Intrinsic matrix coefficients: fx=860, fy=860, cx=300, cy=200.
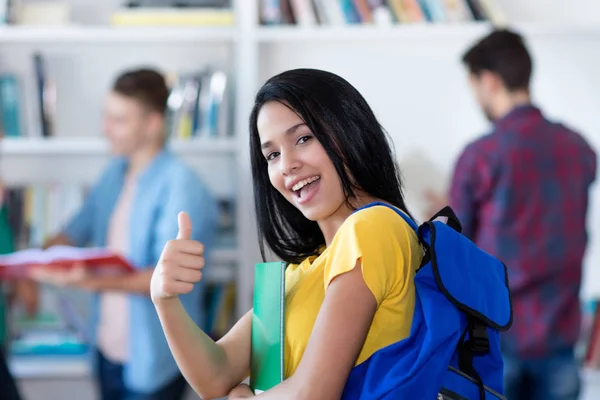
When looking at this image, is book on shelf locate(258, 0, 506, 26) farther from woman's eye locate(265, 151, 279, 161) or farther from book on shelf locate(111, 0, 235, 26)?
woman's eye locate(265, 151, 279, 161)

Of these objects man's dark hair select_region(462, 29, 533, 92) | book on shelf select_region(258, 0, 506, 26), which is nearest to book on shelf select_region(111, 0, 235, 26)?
book on shelf select_region(258, 0, 506, 26)

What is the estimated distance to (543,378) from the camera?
239cm

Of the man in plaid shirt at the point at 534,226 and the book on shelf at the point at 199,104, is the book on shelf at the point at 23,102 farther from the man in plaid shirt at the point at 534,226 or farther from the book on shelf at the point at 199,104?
the man in plaid shirt at the point at 534,226

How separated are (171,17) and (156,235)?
101 centimetres

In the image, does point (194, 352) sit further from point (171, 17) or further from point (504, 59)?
point (171, 17)

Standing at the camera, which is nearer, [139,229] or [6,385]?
[6,385]

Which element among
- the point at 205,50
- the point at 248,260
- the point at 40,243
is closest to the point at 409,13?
the point at 205,50

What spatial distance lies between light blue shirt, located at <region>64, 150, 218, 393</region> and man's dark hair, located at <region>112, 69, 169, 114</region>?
17 centimetres

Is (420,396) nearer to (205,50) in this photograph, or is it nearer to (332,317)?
(332,317)

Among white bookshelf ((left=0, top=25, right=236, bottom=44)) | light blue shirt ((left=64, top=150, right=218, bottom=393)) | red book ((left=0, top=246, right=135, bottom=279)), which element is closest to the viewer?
red book ((left=0, top=246, right=135, bottom=279))

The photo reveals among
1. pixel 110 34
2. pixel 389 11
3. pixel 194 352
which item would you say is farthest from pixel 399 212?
pixel 110 34

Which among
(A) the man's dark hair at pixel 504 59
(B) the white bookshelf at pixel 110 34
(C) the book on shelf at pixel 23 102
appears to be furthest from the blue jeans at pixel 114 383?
(A) the man's dark hair at pixel 504 59

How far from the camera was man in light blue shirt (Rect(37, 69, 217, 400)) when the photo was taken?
254cm

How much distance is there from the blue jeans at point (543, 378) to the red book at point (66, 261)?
1118mm
